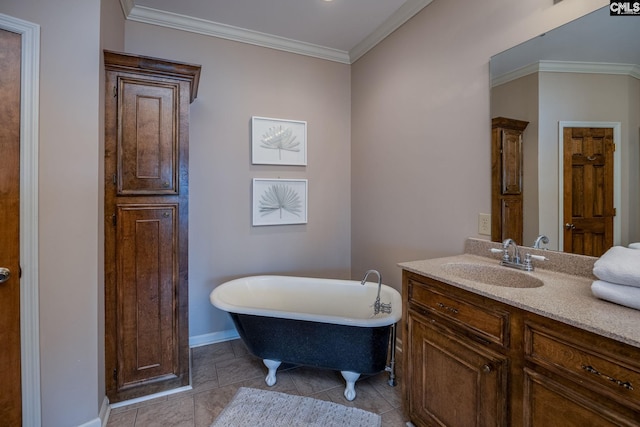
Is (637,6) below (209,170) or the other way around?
the other way around

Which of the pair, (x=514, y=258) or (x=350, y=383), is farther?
(x=350, y=383)

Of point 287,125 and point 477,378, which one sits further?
point 287,125

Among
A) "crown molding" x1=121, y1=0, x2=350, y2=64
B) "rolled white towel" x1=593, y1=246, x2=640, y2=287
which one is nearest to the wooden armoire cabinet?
"rolled white towel" x1=593, y1=246, x2=640, y2=287

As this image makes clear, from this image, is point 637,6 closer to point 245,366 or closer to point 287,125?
point 287,125

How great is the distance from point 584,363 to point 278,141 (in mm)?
2559

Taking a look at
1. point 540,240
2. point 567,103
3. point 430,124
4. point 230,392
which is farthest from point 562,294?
point 230,392

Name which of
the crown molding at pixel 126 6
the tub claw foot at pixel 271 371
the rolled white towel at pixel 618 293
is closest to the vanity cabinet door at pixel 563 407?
the rolled white towel at pixel 618 293

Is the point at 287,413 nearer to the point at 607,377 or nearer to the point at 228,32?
the point at 607,377

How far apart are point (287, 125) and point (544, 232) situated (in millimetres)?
2214

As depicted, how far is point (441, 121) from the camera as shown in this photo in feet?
6.88

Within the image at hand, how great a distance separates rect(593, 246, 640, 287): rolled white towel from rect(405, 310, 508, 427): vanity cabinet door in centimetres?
47

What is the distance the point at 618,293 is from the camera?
0.99 m

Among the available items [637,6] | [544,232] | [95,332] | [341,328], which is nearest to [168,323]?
[95,332]

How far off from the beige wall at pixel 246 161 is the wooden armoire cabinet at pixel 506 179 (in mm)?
1631
